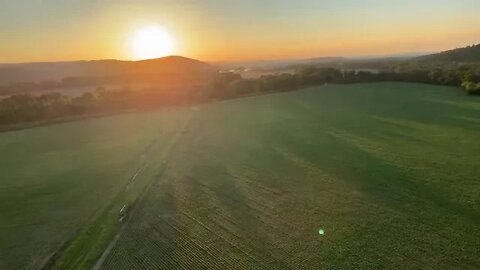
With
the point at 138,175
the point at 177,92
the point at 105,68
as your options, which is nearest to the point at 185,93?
the point at 177,92

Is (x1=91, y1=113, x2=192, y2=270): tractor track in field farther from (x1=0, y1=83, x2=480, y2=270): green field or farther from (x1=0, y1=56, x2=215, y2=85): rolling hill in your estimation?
(x1=0, y1=56, x2=215, y2=85): rolling hill

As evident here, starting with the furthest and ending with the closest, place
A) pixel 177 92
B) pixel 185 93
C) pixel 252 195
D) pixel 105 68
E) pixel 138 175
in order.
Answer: pixel 105 68, pixel 177 92, pixel 185 93, pixel 138 175, pixel 252 195

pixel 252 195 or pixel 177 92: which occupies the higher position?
pixel 252 195

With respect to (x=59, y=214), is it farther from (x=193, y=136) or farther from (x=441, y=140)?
(x=441, y=140)

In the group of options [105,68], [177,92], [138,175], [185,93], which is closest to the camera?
[138,175]

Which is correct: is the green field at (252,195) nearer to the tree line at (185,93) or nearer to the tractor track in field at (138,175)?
the tractor track in field at (138,175)

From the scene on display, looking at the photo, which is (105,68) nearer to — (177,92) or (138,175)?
(177,92)

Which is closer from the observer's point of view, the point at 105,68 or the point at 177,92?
the point at 177,92

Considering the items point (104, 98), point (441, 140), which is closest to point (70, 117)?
point (104, 98)

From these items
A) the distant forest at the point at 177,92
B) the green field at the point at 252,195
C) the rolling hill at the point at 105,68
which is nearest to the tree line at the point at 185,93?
the distant forest at the point at 177,92
